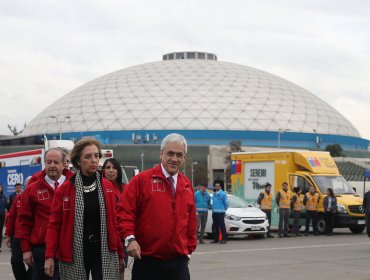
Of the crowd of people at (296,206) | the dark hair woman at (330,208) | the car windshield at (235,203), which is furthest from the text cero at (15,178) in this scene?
the dark hair woman at (330,208)

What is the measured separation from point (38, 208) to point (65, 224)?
1.04 metres

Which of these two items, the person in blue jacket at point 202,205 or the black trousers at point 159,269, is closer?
the black trousers at point 159,269

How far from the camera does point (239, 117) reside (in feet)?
262

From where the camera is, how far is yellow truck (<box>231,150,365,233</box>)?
23094mm

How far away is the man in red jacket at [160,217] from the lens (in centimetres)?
568

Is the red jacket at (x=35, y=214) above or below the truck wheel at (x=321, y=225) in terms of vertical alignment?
above

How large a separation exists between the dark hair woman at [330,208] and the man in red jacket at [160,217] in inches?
679

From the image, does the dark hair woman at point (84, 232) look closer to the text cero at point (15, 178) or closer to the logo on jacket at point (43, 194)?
the logo on jacket at point (43, 194)

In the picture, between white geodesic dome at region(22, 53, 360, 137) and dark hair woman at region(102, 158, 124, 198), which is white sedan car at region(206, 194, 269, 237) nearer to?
dark hair woman at region(102, 158, 124, 198)

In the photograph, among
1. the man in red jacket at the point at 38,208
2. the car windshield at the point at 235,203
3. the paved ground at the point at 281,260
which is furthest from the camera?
the car windshield at the point at 235,203

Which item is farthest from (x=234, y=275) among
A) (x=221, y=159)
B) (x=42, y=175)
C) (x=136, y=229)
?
(x=221, y=159)

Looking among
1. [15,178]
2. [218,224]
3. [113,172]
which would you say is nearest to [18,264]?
[113,172]

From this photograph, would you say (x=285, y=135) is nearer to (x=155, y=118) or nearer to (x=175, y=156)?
(x=155, y=118)

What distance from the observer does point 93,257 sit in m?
5.90
